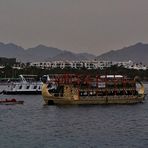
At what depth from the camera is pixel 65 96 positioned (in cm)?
9825

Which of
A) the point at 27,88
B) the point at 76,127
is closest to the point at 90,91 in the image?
the point at 76,127

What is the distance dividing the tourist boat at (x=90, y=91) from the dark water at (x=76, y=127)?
2.10 meters

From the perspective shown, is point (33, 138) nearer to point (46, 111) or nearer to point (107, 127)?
point (107, 127)

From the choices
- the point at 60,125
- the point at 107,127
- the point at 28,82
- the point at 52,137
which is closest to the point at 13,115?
the point at 60,125

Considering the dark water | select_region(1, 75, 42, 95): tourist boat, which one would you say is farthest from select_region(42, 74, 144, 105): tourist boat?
select_region(1, 75, 42, 95): tourist boat

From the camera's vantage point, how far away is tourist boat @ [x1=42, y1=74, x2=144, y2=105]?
9838 centimetres

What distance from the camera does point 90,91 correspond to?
9981cm

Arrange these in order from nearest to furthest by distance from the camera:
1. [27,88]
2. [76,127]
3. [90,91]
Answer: [76,127], [90,91], [27,88]

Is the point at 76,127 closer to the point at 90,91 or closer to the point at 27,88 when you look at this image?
the point at 90,91

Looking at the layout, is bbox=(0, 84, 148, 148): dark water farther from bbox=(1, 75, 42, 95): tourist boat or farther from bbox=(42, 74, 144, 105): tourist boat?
bbox=(1, 75, 42, 95): tourist boat

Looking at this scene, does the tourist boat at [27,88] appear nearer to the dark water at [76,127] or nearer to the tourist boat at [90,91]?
the dark water at [76,127]

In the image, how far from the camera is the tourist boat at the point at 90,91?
3873 inches

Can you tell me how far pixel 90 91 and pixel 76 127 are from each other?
101 feet

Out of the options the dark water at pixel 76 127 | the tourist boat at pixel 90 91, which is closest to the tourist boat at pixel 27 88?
the dark water at pixel 76 127
